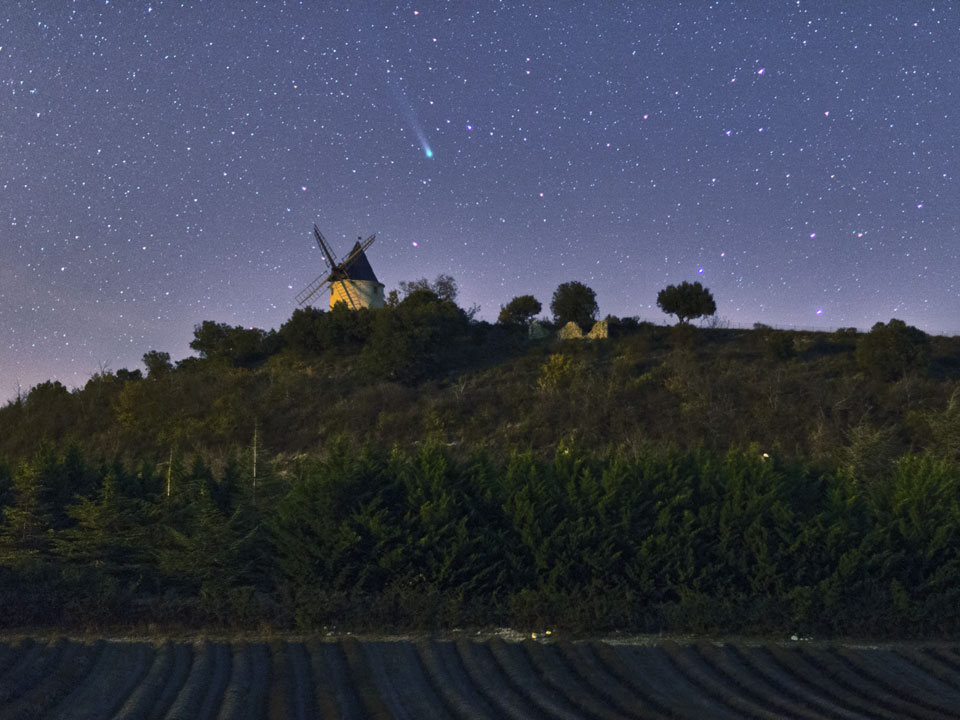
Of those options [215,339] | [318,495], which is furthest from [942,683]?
[215,339]

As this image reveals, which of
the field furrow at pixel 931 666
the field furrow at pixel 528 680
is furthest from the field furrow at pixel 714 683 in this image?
the field furrow at pixel 931 666

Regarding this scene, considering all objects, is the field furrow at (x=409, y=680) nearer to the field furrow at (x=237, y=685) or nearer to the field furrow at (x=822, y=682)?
the field furrow at (x=237, y=685)

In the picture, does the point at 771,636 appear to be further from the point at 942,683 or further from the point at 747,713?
the point at 747,713

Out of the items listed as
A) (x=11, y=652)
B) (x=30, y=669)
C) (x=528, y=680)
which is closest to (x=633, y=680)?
(x=528, y=680)

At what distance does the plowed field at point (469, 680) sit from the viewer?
748 cm

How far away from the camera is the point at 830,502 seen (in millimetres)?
11680

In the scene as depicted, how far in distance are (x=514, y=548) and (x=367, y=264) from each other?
166 ft

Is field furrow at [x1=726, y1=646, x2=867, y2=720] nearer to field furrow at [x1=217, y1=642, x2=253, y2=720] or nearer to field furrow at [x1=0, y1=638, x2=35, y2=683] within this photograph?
field furrow at [x1=217, y1=642, x2=253, y2=720]

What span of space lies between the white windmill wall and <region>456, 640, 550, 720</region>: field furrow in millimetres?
48603

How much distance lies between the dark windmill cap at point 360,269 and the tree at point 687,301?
2096 cm

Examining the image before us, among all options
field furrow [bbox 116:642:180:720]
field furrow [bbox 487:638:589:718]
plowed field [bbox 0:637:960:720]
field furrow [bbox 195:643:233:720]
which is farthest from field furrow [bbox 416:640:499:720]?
field furrow [bbox 116:642:180:720]

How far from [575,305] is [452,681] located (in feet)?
147

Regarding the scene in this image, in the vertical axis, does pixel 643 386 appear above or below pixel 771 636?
above

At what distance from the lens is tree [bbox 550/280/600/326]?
51844mm
